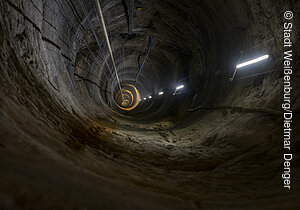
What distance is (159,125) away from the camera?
6.74 metres

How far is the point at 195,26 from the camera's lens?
594 cm

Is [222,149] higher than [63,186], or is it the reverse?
[222,149]

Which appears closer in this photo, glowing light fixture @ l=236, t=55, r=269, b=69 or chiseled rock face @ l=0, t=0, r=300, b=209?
chiseled rock face @ l=0, t=0, r=300, b=209

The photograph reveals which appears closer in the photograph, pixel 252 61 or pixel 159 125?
pixel 252 61

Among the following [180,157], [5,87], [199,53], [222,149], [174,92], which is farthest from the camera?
[174,92]

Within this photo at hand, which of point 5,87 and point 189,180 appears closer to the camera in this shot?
point 5,87

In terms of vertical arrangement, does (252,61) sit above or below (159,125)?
above

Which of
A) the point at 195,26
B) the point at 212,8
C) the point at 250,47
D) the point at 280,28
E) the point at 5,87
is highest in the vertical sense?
the point at 195,26

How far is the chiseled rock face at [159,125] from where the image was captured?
1003 millimetres

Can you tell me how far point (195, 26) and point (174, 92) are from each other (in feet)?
12.7

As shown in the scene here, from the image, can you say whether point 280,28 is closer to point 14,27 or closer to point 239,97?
point 239,97

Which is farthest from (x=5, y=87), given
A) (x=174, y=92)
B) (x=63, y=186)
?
(x=174, y=92)

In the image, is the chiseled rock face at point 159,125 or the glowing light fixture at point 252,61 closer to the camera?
the chiseled rock face at point 159,125

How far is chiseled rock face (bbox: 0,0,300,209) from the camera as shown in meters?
1.00
